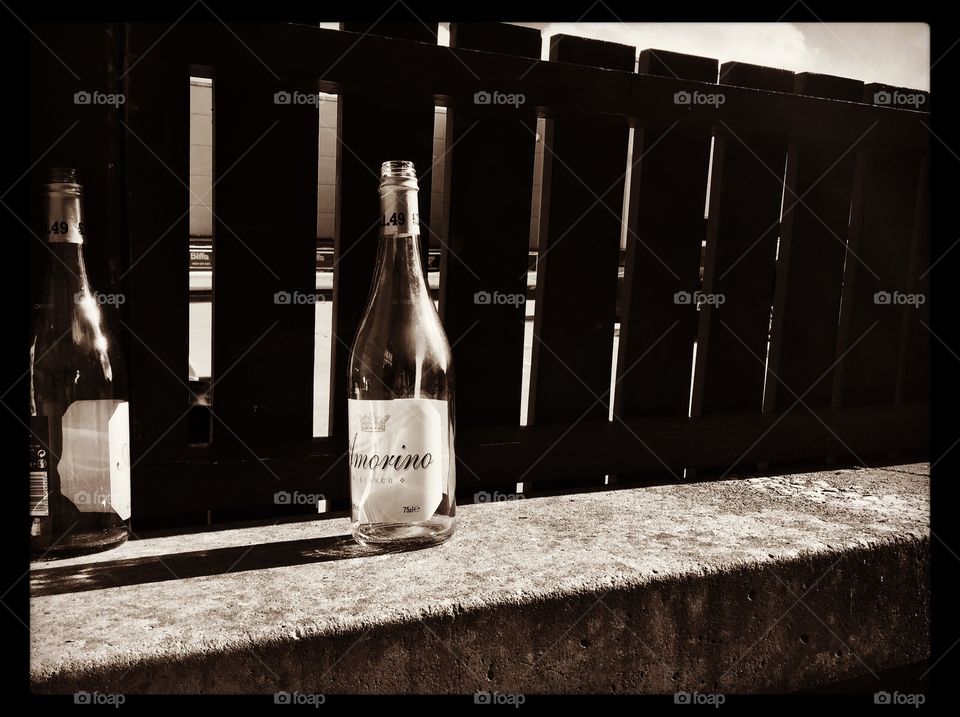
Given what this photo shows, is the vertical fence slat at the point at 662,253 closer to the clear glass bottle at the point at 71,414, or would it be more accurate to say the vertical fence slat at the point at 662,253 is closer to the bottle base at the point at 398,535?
the bottle base at the point at 398,535

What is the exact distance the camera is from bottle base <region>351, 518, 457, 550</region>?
1286 millimetres

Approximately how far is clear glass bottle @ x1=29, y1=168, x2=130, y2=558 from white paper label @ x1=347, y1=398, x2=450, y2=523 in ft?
1.38

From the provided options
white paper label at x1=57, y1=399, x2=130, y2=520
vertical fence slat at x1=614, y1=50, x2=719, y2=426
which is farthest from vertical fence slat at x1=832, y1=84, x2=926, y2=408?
white paper label at x1=57, y1=399, x2=130, y2=520

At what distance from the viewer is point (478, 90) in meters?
1.59

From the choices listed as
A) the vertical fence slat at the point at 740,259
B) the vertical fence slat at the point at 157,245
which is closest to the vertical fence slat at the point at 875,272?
the vertical fence slat at the point at 740,259

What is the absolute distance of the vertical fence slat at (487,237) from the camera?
163 cm

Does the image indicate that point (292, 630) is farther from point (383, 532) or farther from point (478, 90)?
point (478, 90)

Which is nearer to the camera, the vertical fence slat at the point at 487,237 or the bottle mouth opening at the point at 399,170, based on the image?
the bottle mouth opening at the point at 399,170

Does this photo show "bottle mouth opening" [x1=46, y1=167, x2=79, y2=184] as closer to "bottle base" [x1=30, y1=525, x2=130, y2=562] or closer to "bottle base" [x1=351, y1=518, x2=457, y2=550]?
"bottle base" [x1=30, y1=525, x2=130, y2=562]

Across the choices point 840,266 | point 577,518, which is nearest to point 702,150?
point 840,266

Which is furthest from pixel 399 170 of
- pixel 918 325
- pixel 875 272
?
pixel 918 325

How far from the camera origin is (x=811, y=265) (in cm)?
208

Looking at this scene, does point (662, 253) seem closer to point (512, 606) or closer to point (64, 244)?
point (512, 606)

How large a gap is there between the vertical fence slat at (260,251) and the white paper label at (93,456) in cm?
28
